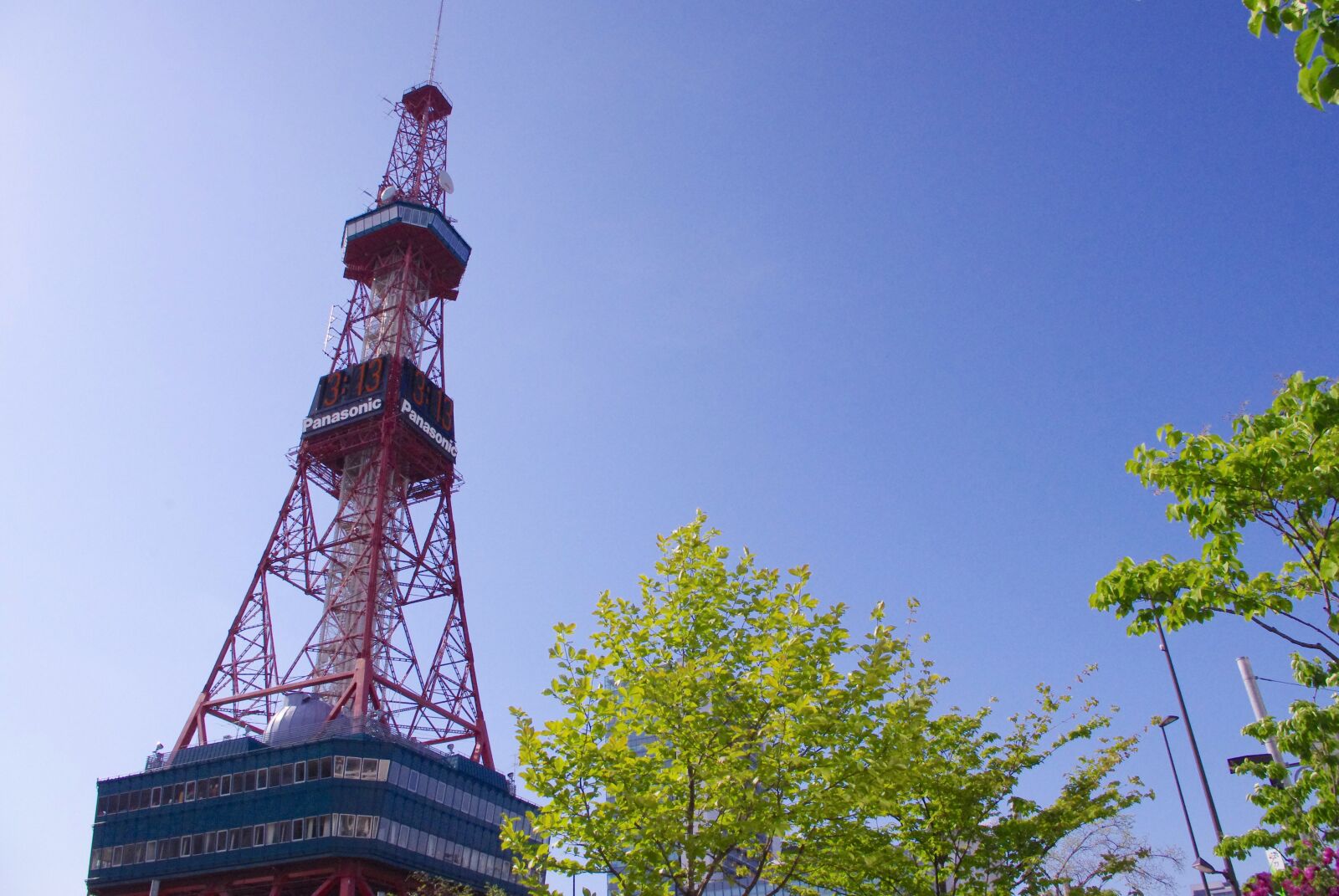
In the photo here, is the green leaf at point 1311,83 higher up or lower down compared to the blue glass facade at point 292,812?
lower down

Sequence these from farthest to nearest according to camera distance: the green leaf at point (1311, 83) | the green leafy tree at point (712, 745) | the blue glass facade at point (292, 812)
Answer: the blue glass facade at point (292, 812) → the green leafy tree at point (712, 745) → the green leaf at point (1311, 83)

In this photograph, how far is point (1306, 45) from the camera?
19.5 ft

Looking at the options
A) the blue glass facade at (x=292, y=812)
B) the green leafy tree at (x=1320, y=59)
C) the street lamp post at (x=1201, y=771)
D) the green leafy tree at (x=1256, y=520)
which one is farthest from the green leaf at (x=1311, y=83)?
the blue glass facade at (x=292, y=812)

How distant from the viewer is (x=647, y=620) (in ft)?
58.1

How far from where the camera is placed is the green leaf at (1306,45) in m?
5.93

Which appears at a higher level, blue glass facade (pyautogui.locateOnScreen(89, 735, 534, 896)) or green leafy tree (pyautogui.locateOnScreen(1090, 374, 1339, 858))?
blue glass facade (pyautogui.locateOnScreen(89, 735, 534, 896))

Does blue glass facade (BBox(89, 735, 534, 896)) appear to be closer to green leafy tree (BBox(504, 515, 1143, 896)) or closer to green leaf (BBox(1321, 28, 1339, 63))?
green leafy tree (BBox(504, 515, 1143, 896))

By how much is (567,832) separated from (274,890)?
182 ft

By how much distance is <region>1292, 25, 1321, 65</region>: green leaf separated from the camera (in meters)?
5.93

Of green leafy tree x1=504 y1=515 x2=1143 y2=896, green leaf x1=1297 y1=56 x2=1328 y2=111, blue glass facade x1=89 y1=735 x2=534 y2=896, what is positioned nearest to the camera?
green leaf x1=1297 y1=56 x2=1328 y2=111

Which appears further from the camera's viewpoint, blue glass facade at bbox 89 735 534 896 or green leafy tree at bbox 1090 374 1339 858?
blue glass facade at bbox 89 735 534 896

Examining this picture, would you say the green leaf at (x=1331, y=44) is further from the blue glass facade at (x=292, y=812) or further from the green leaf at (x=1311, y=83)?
the blue glass facade at (x=292, y=812)

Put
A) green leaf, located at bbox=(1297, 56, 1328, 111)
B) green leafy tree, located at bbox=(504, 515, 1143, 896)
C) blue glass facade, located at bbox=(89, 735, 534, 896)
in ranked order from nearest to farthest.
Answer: green leaf, located at bbox=(1297, 56, 1328, 111) → green leafy tree, located at bbox=(504, 515, 1143, 896) → blue glass facade, located at bbox=(89, 735, 534, 896)

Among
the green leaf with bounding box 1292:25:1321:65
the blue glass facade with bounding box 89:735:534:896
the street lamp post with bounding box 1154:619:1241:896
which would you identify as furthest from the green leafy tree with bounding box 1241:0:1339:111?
the blue glass facade with bounding box 89:735:534:896
